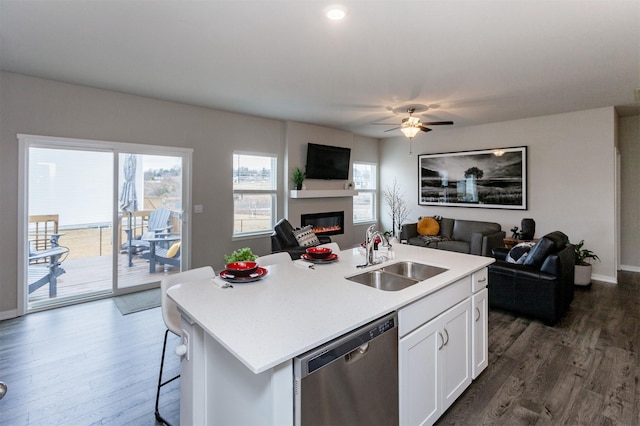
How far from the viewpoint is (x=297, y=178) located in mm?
5902

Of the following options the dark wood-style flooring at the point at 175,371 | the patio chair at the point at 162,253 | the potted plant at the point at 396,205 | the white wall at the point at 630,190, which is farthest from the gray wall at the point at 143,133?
the white wall at the point at 630,190

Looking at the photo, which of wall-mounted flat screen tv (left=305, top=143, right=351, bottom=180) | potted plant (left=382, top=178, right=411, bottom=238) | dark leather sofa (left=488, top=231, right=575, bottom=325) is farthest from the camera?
potted plant (left=382, top=178, right=411, bottom=238)

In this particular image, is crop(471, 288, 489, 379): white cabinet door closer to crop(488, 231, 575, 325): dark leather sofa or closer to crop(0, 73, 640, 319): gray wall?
crop(488, 231, 575, 325): dark leather sofa

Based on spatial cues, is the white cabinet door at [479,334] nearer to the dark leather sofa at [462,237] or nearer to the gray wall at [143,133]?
the dark leather sofa at [462,237]

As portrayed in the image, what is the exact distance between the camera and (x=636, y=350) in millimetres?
2797

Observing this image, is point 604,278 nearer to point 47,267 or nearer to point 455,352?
point 455,352

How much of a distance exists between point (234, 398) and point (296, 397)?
1.10ft

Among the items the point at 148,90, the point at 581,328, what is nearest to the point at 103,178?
the point at 148,90

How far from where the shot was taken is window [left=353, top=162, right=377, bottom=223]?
764 centimetres

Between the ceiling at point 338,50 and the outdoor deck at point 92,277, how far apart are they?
226cm

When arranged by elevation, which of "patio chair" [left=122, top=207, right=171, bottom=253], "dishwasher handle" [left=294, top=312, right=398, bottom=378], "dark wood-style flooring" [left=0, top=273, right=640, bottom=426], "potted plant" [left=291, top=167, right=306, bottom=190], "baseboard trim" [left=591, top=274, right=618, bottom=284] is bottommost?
"dark wood-style flooring" [left=0, top=273, right=640, bottom=426]

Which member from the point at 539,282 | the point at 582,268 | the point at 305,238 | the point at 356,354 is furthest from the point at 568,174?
the point at 356,354

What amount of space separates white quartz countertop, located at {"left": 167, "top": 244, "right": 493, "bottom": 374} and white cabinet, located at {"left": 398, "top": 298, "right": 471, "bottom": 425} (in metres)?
0.23

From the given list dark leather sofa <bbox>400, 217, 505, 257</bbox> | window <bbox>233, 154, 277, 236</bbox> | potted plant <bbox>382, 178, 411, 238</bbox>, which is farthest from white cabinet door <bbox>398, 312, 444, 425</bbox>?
potted plant <bbox>382, 178, 411, 238</bbox>
